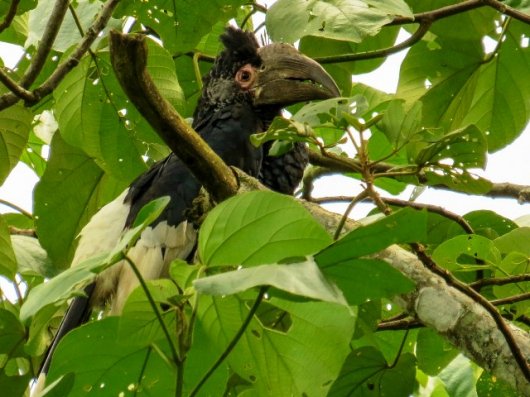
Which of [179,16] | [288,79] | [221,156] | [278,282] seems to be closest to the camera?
[278,282]

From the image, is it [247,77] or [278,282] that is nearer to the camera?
[278,282]

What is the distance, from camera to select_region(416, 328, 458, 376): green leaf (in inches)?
94.3

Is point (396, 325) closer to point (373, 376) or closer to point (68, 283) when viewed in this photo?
point (373, 376)

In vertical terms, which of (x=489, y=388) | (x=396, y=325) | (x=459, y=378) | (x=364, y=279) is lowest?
(x=459, y=378)

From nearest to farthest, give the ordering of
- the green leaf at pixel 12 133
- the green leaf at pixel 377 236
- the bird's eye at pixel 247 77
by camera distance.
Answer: the green leaf at pixel 377 236, the green leaf at pixel 12 133, the bird's eye at pixel 247 77

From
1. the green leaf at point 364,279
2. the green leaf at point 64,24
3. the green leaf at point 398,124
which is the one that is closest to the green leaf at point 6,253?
the green leaf at point 64,24

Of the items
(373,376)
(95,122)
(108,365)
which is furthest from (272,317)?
(95,122)

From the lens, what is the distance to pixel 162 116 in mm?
1947

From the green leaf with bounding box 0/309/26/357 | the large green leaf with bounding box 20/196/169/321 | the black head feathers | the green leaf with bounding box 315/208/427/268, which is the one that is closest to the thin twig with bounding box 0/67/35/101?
the green leaf with bounding box 0/309/26/357

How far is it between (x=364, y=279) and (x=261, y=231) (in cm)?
16

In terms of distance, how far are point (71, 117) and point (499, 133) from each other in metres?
1.27

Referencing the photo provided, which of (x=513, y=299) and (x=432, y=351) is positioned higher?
(x=513, y=299)

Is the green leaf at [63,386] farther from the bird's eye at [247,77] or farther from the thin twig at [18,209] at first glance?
the bird's eye at [247,77]

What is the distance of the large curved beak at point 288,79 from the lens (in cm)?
315
